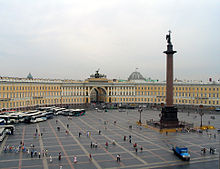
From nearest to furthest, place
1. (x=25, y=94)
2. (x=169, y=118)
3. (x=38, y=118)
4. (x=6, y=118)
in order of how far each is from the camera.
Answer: (x=169, y=118) < (x=6, y=118) < (x=38, y=118) < (x=25, y=94)

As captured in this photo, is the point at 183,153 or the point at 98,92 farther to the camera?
the point at 98,92

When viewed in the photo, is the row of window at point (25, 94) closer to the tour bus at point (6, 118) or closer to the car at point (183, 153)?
the tour bus at point (6, 118)

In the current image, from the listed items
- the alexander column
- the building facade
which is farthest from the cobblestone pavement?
the building facade

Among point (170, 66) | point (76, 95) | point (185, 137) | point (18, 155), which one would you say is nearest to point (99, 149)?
point (18, 155)

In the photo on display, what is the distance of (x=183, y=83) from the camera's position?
3615 inches

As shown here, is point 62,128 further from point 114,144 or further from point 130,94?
point 130,94

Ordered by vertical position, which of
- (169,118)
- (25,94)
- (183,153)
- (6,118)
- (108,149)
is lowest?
(108,149)

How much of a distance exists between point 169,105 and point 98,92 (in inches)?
2524

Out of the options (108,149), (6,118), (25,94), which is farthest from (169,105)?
(25,94)

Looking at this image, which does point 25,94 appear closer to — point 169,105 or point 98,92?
point 98,92

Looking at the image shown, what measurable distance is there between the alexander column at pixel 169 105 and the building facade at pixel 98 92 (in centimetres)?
4421

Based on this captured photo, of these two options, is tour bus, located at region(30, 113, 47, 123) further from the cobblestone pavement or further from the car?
the car

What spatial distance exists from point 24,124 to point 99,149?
26936 mm

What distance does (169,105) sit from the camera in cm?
4844
